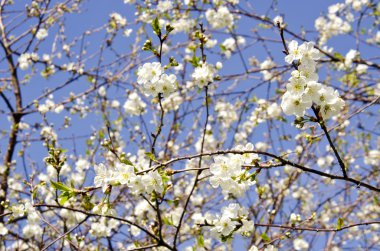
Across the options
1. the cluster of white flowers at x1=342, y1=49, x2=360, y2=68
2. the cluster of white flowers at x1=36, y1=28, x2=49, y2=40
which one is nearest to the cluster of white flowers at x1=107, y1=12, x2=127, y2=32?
the cluster of white flowers at x1=36, y1=28, x2=49, y2=40

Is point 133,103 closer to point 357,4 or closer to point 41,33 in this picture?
point 41,33

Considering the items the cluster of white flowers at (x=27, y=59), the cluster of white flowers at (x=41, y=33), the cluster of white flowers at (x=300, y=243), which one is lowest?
the cluster of white flowers at (x=300, y=243)

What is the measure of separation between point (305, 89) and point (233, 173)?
0.55 m

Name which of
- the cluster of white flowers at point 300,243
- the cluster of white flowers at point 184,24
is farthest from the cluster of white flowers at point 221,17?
the cluster of white flowers at point 300,243

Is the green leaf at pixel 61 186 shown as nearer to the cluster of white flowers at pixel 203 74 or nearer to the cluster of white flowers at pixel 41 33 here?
the cluster of white flowers at pixel 203 74

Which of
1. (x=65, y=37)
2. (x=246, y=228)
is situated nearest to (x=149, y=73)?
(x=246, y=228)

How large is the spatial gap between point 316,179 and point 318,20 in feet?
9.53

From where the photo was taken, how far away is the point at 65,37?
266 inches

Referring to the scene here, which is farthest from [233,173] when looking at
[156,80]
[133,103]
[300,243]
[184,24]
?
[300,243]

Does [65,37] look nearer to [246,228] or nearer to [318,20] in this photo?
[318,20]

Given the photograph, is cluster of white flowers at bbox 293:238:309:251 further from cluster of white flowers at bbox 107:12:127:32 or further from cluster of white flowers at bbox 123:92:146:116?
cluster of white flowers at bbox 107:12:127:32

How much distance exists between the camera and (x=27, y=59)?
614 centimetres

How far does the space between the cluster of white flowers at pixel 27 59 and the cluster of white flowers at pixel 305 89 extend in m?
5.10

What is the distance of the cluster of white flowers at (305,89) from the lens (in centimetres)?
178
